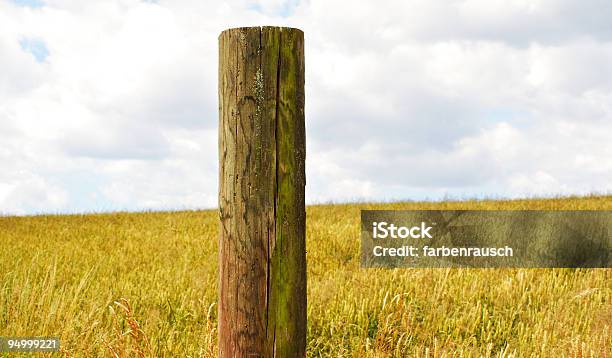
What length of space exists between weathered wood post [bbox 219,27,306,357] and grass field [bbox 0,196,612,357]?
2.65 ft

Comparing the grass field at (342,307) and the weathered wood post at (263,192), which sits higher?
the weathered wood post at (263,192)

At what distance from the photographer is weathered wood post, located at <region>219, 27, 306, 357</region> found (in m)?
3.17

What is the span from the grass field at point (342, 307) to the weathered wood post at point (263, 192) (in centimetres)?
81

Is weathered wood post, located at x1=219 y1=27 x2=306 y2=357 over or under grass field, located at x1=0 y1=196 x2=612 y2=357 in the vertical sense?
over

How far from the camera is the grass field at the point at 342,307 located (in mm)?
5840

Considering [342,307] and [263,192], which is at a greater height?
[263,192]

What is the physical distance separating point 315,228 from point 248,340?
10104 millimetres

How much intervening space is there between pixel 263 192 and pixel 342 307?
12.8 ft

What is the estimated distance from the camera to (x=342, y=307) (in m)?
6.74

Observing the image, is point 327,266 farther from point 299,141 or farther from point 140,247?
point 299,141

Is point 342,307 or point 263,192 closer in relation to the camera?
point 263,192

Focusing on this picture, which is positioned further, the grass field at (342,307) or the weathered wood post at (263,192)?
the grass field at (342,307)

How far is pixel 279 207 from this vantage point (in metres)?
3.17

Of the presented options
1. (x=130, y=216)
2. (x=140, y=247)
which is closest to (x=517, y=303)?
(x=140, y=247)
